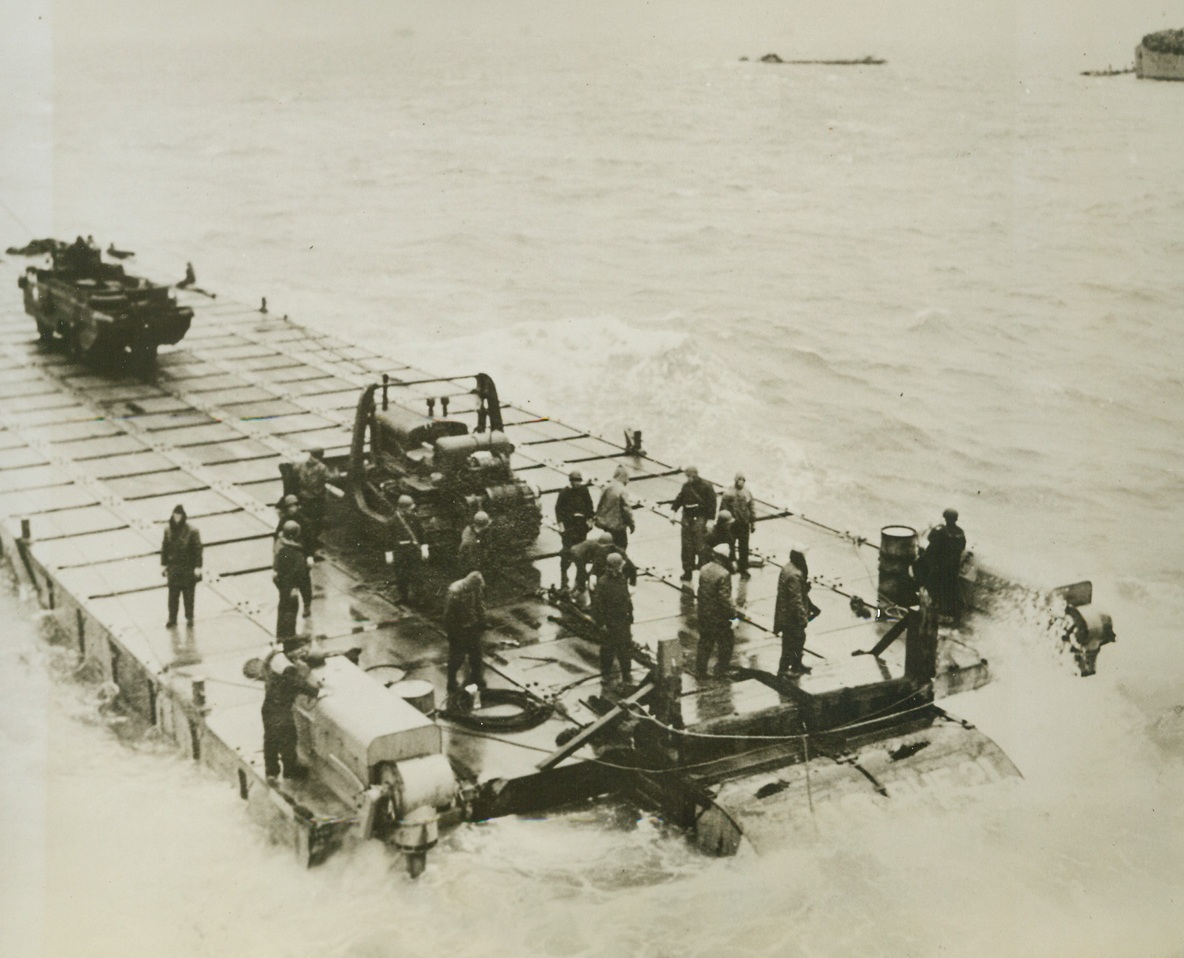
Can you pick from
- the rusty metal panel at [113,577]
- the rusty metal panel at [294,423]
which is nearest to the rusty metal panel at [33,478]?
the rusty metal panel at [113,577]

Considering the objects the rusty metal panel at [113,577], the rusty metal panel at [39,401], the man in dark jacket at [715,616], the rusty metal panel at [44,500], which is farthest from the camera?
Answer: the rusty metal panel at [39,401]

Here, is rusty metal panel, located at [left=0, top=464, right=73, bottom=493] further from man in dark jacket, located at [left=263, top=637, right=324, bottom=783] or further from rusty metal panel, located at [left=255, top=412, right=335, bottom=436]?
man in dark jacket, located at [left=263, top=637, right=324, bottom=783]

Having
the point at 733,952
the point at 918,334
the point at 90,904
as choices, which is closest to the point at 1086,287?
the point at 918,334

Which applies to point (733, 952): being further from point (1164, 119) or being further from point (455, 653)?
point (1164, 119)

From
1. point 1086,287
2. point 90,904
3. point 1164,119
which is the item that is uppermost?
point 1164,119

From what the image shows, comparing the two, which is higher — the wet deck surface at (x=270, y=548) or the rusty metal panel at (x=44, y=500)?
the wet deck surface at (x=270, y=548)

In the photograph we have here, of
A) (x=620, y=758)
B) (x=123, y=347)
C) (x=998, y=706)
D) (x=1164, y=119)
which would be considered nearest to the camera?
(x=620, y=758)

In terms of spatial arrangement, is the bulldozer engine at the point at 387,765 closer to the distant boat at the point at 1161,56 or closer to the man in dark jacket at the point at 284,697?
the man in dark jacket at the point at 284,697
